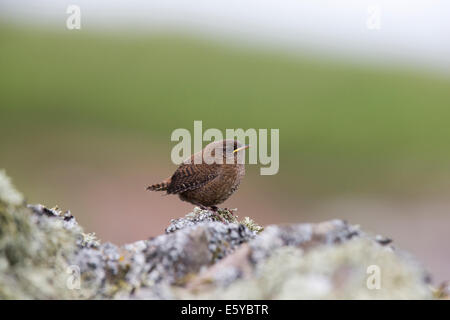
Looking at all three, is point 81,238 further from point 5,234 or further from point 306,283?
point 306,283

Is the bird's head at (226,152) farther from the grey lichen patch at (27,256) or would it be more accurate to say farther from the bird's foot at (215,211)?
the grey lichen patch at (27,256)

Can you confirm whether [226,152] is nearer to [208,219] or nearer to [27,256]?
[208,219]

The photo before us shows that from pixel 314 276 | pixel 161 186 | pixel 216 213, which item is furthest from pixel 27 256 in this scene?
pixel 161 186

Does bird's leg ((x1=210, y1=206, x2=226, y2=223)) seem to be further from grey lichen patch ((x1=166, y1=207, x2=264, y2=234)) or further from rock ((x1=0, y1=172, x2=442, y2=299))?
rock ((x1=0, y1=172, x2=442, y2=299))

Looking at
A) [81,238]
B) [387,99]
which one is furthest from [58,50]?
[81,238]

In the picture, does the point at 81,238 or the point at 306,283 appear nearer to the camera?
the point at 306,283

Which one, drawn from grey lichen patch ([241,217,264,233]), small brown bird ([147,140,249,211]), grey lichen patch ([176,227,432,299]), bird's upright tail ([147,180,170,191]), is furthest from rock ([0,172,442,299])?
bird's upright tail ([147,180,170,191])
